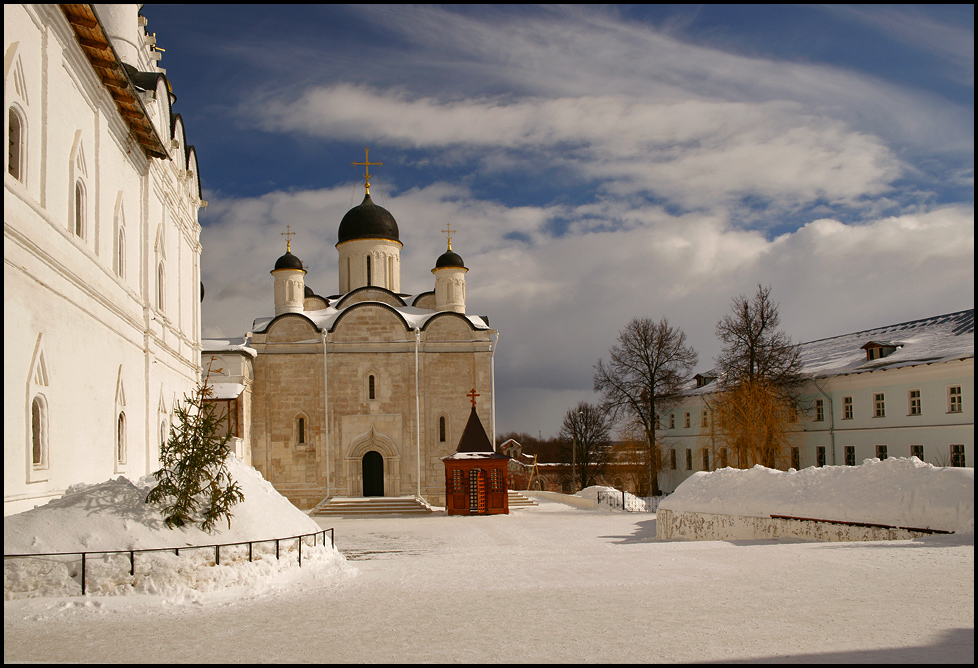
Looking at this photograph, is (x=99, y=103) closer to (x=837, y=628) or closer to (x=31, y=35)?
(x=31, y=35)

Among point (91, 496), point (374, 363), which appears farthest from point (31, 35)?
point (374, 363)

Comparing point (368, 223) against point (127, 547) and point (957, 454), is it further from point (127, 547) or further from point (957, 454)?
point (127, 547)

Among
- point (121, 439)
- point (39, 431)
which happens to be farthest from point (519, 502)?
point (39, 431)

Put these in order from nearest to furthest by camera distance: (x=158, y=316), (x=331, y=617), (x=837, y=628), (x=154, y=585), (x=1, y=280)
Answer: (x=837, y=628) < (x=331, y=617) < (x=154, y=585) < (x=1, y=280) < (x=158, y=316)

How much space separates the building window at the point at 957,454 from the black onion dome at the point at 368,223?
22111 millimetres

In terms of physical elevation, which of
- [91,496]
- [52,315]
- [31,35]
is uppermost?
[31,35]

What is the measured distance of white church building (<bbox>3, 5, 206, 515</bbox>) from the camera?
1062 cm

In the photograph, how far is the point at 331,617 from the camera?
7617 mm

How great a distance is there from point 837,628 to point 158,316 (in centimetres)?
1612

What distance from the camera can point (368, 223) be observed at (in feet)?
116

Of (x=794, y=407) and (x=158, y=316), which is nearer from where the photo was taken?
(x=158, y=316)

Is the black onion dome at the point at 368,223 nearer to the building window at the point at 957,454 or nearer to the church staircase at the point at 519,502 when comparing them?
the church staircase at the point at 519,502

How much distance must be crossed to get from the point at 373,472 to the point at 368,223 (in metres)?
10.5

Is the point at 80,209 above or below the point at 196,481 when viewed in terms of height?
above
